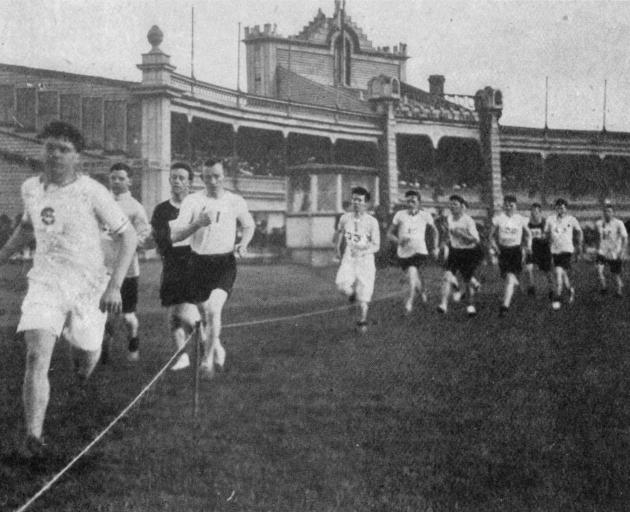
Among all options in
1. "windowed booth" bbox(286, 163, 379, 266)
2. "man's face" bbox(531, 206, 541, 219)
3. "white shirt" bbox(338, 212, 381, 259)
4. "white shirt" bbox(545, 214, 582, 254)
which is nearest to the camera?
"white shirt" bbox(338, 212, 381, 259)

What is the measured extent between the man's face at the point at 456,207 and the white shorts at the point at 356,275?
2258 mm

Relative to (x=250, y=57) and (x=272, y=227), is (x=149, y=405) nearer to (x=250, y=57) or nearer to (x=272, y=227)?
(x=272, y=227)

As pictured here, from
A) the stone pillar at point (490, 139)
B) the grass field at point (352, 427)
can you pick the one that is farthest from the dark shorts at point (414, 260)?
the stone pillar at point (490, 139)

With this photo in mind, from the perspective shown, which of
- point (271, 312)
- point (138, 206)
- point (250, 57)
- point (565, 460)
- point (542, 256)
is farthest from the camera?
point (250, 57)

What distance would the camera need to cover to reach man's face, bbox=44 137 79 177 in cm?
549

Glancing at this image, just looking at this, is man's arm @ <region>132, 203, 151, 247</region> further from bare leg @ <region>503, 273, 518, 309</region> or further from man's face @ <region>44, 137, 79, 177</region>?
bare leg @ <region>503, 273, 518, 309</region>

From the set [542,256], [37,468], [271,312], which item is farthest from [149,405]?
[542,256]

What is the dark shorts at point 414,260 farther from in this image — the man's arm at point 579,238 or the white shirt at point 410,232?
the man's arm at point 579,238

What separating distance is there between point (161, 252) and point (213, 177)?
3.38 feet

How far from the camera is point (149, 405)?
683 centimetres

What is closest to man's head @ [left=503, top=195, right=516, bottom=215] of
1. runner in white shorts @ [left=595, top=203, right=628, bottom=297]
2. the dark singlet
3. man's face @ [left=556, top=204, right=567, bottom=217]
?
man's face @ [left=556, top=204, right=567, bottom=217]

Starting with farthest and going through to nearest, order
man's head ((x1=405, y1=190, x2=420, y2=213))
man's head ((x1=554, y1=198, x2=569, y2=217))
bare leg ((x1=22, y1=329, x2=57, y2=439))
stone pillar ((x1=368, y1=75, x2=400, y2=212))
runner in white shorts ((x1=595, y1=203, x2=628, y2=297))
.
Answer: stone pillar ((x1=368, y1=75, x2=400, y2=212)) < runner in white shorts ((x1=595, y1=203, x2=628, y2=297)) < man's head ((x1=554, y1=198, x2=569, y2=217)) < man's head ((x1=405, y1=190, x2=420, y2=213)) < bare leg ((x1=22, y1=329, x2=57, y2=439))

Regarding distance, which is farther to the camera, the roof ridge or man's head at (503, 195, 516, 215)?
the roof ridge

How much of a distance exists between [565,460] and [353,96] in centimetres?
3827
